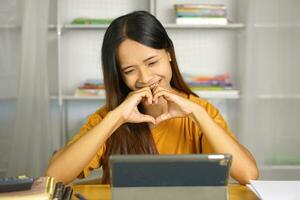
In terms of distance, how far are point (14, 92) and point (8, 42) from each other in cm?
29

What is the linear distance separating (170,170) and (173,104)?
677mm

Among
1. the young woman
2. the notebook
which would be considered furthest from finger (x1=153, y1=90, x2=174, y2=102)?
the notebook

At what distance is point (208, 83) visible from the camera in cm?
312

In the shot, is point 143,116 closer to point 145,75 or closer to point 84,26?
point 145,75

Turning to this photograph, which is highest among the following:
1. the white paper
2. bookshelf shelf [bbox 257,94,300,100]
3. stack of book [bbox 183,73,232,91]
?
stack of book [bbox 183,73,232,91]

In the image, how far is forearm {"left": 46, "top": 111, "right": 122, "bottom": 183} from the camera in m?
1.46

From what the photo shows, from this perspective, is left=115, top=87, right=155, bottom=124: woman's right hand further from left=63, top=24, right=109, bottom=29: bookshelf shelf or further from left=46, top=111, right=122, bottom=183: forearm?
left=63, top=24, right=109, bottom=29: bookshelf shelf

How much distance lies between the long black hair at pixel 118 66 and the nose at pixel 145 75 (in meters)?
0.08

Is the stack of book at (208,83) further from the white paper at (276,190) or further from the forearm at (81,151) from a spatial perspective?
the white paper at (276,190)

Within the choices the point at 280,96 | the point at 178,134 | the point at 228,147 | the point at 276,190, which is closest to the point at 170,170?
the point at 276,190

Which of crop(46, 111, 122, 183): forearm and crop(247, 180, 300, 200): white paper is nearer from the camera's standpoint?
crop(247, 180, 300, 200): white paper

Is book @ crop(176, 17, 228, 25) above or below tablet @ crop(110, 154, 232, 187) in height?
above

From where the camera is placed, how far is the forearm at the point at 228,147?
4.77 feet

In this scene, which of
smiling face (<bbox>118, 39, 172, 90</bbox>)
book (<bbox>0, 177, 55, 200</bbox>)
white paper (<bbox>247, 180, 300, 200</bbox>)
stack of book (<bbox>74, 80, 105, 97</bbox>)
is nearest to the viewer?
book (<bbox>0, 177, 55, 200</bbox>)
